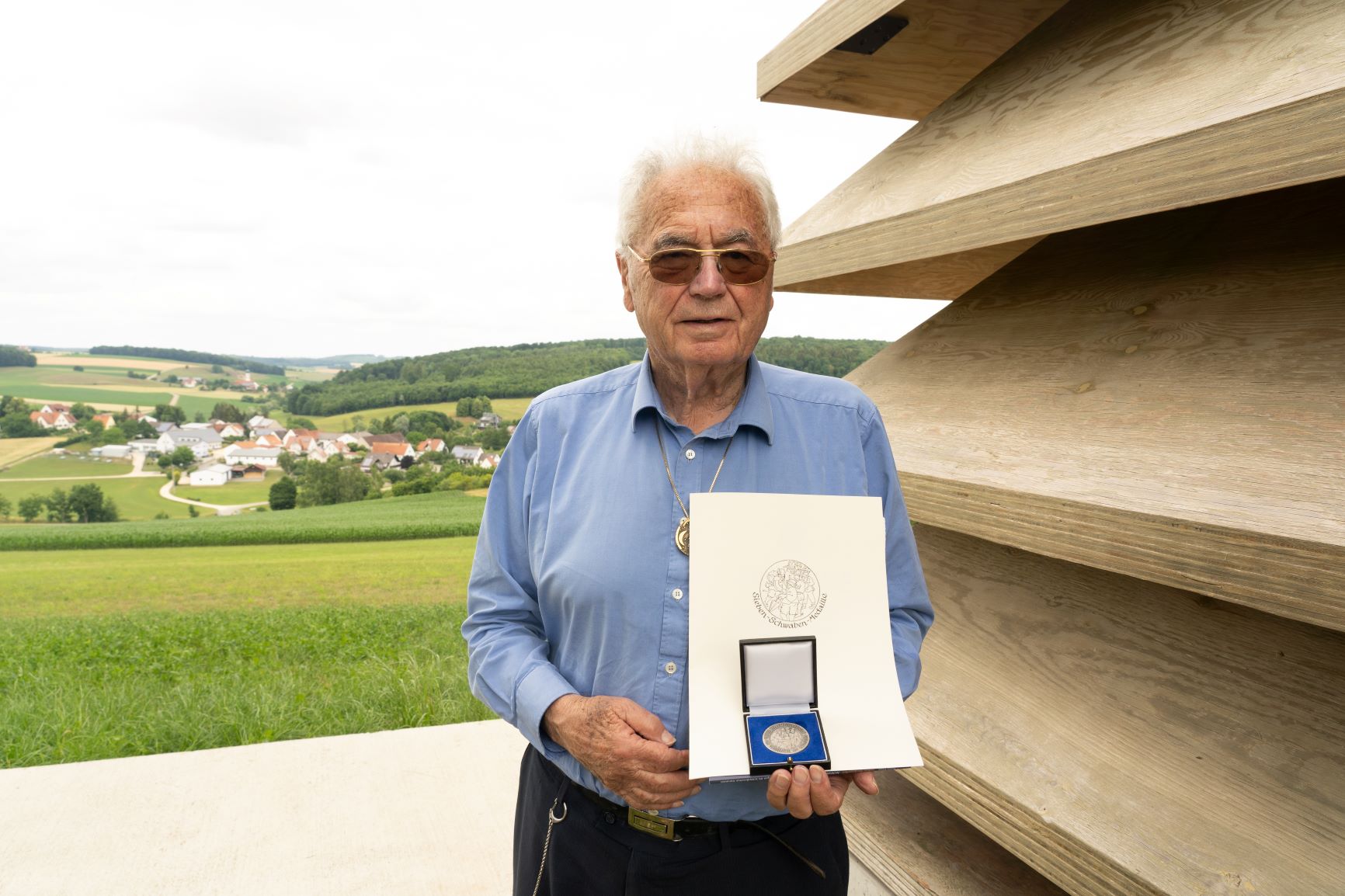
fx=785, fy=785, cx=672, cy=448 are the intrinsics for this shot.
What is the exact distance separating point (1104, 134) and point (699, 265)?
32.4 inches

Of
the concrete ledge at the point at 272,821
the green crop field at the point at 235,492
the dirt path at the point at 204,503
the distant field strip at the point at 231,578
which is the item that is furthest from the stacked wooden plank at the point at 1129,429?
the green crop field at the point at 235,492

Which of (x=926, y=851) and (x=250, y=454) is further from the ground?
(x=926, y=851)

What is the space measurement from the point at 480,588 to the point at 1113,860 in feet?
4.14

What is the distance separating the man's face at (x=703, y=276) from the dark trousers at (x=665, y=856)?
894mm

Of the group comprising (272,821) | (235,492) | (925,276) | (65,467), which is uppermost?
(925,276)

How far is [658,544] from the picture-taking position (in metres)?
1.47

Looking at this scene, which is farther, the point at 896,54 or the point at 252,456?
the point at 252,456

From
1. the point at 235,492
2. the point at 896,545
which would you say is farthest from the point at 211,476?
the point at 896,545

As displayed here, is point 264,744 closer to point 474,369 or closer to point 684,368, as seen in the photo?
point 684,368

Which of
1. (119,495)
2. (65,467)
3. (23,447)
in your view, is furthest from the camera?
(119,495)

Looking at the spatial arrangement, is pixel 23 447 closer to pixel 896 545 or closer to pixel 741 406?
pixel 741 406

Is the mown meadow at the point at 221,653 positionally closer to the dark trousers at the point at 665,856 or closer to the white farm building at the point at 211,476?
the dark trousers at the point at 665,856

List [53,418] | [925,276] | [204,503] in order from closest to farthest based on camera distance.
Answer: [925,276], [53,418], [204,503]

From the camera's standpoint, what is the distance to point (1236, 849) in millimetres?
1286
